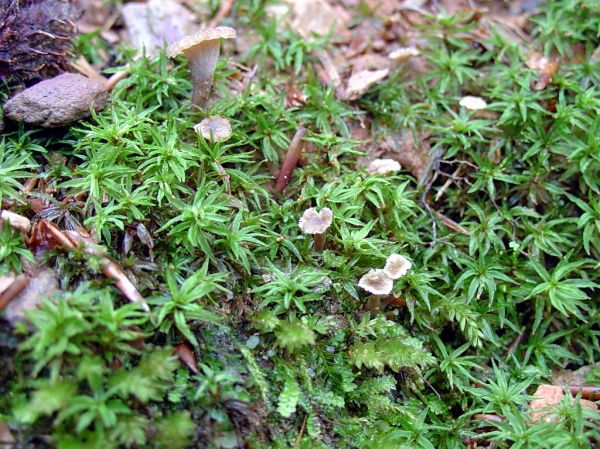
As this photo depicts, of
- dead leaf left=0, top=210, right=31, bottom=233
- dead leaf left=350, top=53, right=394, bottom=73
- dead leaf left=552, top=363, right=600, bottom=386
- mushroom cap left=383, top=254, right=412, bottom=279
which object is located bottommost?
dead leaf left=552, top=363, right=600, bottom=386

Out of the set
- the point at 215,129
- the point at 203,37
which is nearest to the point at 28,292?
the point at 215,129

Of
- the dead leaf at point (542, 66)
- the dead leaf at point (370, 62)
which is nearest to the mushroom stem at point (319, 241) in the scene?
the dead leaf at point (370, 62)

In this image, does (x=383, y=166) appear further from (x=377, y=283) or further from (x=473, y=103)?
(x=377, y=283)

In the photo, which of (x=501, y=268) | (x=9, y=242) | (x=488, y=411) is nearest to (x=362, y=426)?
(x=488, y=411)

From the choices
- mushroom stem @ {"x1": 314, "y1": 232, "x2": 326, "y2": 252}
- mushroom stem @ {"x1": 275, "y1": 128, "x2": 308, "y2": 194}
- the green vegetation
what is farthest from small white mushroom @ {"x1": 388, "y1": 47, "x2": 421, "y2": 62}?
mushroom stem @ {"x1": 314, "y1": 232, "x2": 326, "y2": 252}

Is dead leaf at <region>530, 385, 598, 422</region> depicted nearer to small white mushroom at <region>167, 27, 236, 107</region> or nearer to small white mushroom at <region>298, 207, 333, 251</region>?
small white mushroom at <region>298, 207, 333, 251</region>

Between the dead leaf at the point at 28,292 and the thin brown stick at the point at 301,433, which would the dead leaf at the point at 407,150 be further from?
the dead leaf at the point at 28,292
